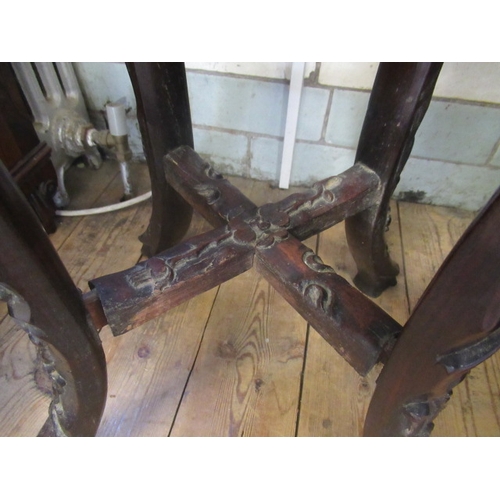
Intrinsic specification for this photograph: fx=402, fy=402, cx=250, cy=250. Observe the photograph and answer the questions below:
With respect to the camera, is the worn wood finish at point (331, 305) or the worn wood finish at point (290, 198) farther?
the worn wood finish at point (290, 198)

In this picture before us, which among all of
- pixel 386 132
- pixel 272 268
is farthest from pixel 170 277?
pixel 386 132

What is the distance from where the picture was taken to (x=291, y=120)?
1.05 metres

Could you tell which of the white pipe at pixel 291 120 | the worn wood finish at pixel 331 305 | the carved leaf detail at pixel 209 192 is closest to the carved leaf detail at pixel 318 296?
the worn wood finish at pixel 331 305

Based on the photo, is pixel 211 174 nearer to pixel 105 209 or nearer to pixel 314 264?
pixel 314 264

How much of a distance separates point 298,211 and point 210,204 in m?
0.15

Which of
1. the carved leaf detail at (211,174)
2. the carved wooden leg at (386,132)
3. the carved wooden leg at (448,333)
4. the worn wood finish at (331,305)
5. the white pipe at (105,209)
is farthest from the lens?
the white pipe at (105,209)

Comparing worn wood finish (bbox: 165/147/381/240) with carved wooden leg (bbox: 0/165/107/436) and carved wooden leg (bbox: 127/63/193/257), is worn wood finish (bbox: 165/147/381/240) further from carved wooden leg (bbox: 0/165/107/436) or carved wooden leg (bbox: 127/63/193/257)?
carved wooden leg (bbox: 0/165/107/436)

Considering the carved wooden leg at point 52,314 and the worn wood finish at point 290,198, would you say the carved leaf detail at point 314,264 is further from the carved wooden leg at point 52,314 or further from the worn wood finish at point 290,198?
the carved wooden leg at point 52,314

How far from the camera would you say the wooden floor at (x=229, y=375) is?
702 millimetres

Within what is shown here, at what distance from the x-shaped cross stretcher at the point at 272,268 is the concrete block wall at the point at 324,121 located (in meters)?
0.41

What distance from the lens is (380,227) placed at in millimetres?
774

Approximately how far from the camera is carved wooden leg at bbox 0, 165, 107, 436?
1.18ft

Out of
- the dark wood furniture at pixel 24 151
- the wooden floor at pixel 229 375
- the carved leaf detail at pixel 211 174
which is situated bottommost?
the wooden floor at pixel 229 375

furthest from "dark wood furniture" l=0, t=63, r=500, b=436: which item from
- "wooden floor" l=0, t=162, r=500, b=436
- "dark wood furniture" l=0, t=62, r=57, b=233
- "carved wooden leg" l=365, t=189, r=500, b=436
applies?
"dark wood furniture" l=0, t=62, r=57, b=233
